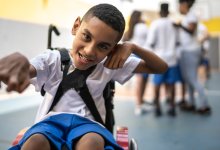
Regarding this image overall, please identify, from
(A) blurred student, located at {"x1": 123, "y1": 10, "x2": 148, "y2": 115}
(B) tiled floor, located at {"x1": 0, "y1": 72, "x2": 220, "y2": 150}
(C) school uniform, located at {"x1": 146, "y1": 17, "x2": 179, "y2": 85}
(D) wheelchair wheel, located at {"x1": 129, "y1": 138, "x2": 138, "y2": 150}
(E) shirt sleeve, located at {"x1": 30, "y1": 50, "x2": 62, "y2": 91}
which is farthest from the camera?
(A) blurred student, located at {"x1": 123, "y1": 10, "x2": 148, "y2": 115}

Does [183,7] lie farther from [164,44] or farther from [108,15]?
[108,15]

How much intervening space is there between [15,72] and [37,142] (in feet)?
0.90

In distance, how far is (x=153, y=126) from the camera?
230cm

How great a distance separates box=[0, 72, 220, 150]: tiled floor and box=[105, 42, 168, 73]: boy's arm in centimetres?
72

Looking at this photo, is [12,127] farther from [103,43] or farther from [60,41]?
[103,43]

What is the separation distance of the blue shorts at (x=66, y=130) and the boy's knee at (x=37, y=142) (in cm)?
1

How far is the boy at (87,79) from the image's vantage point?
33.0 inches

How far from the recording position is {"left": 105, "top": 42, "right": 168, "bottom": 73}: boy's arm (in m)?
0.96

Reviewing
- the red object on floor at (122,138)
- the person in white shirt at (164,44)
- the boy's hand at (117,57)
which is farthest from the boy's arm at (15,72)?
the person in white shirt at (164,44)

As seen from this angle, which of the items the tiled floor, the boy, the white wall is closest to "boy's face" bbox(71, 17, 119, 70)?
the boy

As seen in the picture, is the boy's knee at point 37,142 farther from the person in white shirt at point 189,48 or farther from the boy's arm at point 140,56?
the person in white shirt at point 189,48

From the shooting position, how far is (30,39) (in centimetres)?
143

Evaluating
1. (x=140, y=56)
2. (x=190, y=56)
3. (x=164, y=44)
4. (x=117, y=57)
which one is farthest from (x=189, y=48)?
(x=117, y=57)

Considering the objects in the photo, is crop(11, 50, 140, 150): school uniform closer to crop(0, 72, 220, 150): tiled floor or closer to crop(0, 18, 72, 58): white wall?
crop(0, 18, 72, 58): white wall
